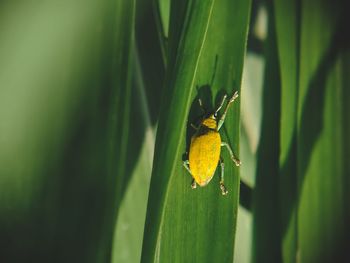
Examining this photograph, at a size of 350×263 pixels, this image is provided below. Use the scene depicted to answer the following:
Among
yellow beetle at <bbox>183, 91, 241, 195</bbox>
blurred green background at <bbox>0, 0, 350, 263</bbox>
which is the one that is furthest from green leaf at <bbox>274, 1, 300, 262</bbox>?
yellow beetle at <bbox>183, 91, 241, 195</bbox>

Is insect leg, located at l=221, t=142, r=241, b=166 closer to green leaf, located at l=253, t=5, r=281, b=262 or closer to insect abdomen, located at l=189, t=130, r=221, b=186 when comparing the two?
insect abdomen, located at l=189, t=130, r=221, b=186

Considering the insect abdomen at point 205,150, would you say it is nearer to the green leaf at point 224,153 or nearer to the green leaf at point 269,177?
the green leaf at point 224,153

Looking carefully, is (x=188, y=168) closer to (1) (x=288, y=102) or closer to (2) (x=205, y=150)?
(2) (x=205, y=150)

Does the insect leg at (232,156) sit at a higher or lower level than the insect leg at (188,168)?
higher

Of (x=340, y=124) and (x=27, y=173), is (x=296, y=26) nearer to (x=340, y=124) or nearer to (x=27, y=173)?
(x=340, y=124)

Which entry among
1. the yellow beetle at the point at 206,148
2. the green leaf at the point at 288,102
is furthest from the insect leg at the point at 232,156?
the green leaf at the point at 288,102

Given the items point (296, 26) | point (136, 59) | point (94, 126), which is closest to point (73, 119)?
point (94, 126)
